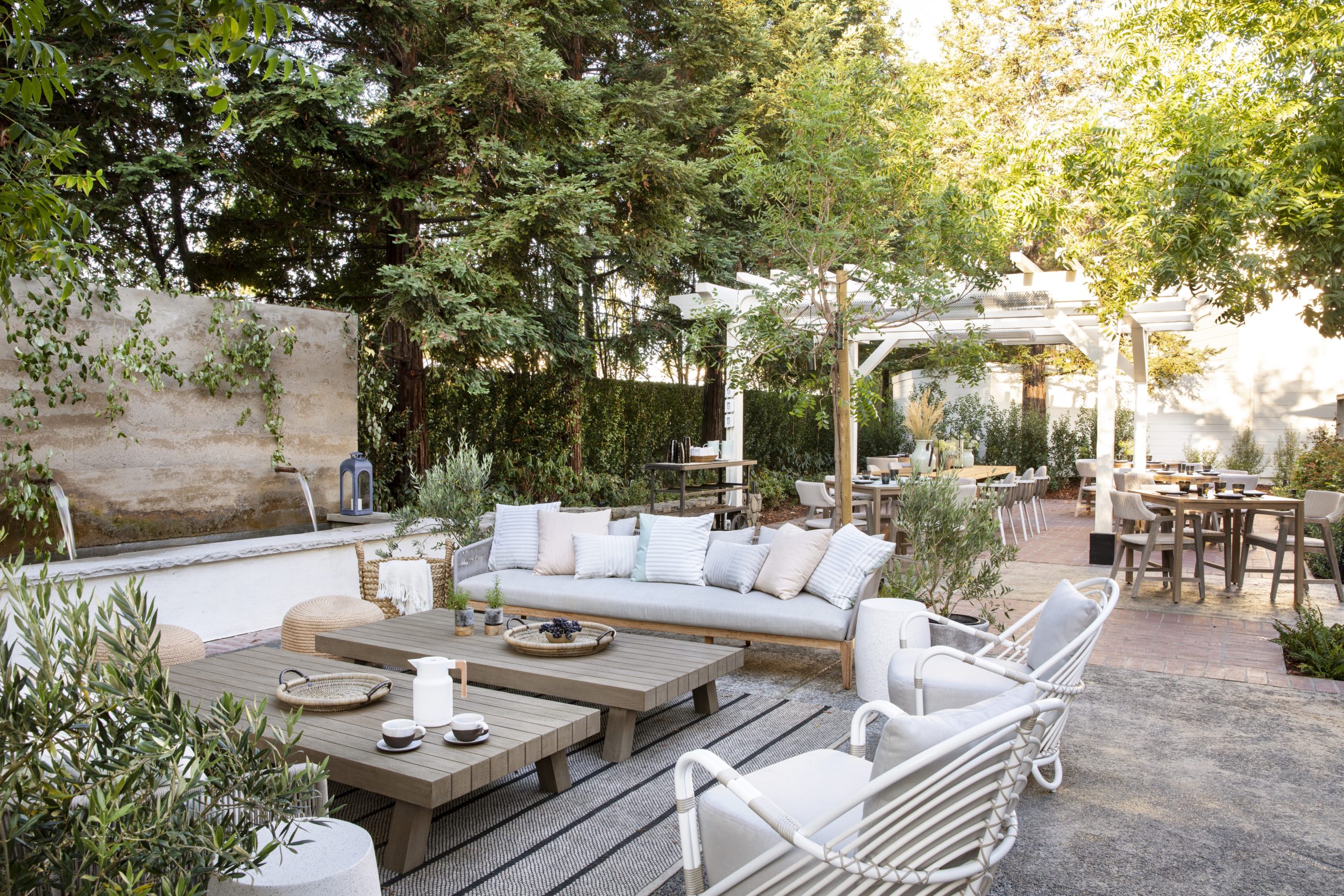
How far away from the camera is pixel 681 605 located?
4.80 metres

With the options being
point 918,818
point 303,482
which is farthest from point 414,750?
point 303,482

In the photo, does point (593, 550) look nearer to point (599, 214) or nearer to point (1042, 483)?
point (599, 214)

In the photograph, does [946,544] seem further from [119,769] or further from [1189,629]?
[119,769]

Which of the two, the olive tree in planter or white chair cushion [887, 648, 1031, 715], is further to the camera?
the olive tree in planter

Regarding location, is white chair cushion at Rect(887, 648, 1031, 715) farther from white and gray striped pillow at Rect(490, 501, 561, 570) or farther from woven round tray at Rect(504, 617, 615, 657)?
white and gray striped pillow at Rect(490, 501, 561, 570)

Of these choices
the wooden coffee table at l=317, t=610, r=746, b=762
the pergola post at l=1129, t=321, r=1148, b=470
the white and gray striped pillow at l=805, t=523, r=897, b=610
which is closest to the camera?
the wooden coffee table at l=317, t=610, r=746, b=762

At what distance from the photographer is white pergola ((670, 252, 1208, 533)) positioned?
347 inches

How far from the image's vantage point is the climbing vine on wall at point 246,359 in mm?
6473

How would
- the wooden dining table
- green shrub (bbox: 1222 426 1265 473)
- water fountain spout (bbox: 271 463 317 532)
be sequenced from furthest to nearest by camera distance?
green shrub (bbox: 1222 426 1265 473)
water fountain spout (bbox: 271 463 317 532)
the wooden dining table

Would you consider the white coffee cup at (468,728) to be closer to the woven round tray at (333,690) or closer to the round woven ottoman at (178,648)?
A: the woven round tray at (333,690)

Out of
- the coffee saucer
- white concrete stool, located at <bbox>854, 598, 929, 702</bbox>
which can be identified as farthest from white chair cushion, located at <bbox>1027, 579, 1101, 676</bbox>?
the coffee saucer

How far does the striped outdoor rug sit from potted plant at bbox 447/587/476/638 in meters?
0.91

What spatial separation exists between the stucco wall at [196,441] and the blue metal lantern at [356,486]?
0.41 feet

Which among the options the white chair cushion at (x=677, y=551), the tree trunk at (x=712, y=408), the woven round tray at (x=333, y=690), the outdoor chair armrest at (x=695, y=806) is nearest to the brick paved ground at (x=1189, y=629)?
the woven round tray at (x=333, y=690)
